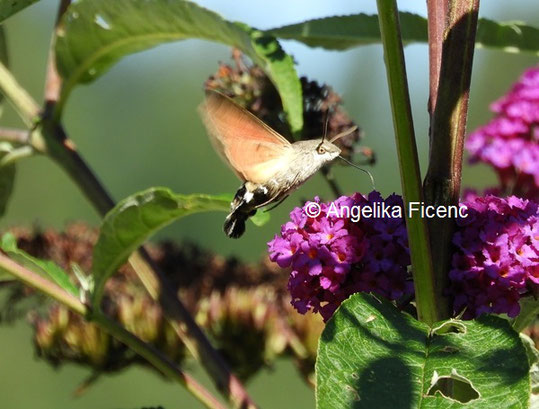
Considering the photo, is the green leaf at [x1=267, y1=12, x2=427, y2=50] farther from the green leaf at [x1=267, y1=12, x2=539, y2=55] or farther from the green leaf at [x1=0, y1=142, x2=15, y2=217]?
the green leaf at [x1=0, y1=142, x2=15, y2=217]

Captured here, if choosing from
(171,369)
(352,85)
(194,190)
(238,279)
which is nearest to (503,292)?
(171,369)

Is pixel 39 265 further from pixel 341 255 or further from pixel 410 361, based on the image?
pixel 410 361

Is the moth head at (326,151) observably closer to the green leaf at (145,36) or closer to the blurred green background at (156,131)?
the green leaf at (145,36)

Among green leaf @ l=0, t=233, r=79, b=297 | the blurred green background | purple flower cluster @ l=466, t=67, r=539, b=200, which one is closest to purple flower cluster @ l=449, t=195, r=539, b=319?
green leaf @ l=0, t=233, r=79, b=297

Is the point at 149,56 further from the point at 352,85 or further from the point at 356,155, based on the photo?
the point at 356,155

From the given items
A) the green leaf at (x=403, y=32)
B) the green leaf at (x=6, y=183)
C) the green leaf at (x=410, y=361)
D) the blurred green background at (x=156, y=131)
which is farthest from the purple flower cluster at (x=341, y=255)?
the blurred green background at (x=156, y=131)

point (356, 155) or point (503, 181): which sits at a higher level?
point (356, 155)
